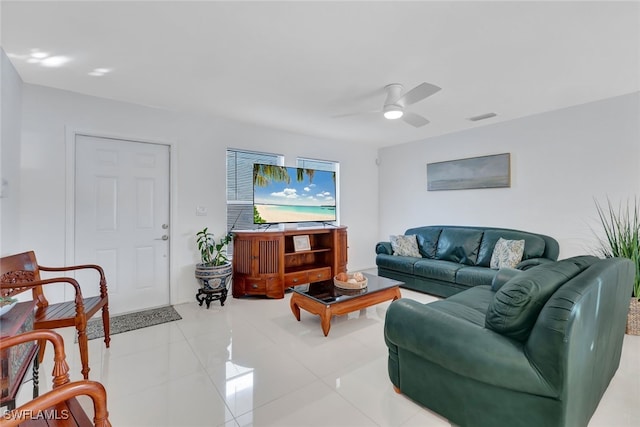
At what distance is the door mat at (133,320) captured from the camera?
288 cm

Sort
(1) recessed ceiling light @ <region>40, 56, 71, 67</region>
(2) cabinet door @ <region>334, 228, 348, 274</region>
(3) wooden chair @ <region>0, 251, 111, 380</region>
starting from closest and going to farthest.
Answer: (3) wooden chair @ <region>0, 251, 111, 380</region>
(1) recessed ceiling light @ <region>40, 56, 71, 67</region>
(2) cabinet door @ <region>334, 228, 348, 274</region>

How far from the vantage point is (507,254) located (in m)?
3.58

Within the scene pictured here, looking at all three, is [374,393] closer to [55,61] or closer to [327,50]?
[327,50]

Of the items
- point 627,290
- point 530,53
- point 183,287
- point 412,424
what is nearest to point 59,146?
point 183,287

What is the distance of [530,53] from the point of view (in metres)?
2.28

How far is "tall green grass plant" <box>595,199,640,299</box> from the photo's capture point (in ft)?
8.91

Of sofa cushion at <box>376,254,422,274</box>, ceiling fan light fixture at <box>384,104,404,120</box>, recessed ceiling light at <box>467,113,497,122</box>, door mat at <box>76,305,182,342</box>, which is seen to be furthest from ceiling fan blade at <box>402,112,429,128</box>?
door mat at <box>76,305,182,342</box>

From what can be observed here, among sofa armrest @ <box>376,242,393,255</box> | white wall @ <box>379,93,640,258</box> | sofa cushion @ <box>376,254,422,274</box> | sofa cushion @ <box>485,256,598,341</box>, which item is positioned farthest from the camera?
sofa armrest @ <box>376,242,393,255</box>

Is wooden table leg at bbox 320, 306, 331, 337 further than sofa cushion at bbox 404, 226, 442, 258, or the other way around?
sofa cushion at bbox 404, 226, 442, 258

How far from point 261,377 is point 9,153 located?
2.78m

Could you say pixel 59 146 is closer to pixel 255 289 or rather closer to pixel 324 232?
pixel 255 289

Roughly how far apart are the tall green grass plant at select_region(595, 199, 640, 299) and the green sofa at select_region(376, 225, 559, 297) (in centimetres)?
50

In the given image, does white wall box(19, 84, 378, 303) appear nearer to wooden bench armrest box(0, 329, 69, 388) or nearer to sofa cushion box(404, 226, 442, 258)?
sofa cushion box(404, 226, 442, 258)

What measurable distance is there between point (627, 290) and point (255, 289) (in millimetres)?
3562
